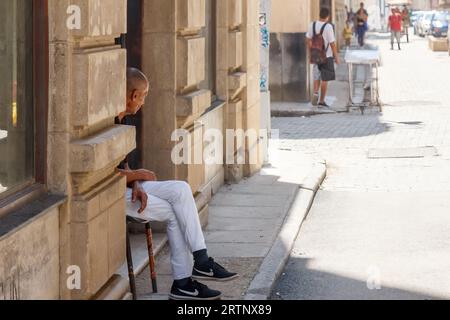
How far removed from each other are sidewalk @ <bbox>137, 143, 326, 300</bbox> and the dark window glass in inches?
63.7

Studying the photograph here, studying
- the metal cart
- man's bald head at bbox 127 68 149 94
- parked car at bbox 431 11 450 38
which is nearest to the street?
the metal cart

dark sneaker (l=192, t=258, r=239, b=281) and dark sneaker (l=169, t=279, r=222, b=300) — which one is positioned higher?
dark sneaker (l=192, t=258, r=239, b=281)

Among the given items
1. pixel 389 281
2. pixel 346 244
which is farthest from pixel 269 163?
pixel 389 281

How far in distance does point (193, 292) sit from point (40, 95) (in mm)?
1680

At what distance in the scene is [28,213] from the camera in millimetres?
5727

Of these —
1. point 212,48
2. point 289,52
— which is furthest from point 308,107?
point 212,48

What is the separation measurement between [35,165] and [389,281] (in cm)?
291

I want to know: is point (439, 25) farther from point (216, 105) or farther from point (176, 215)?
point (176, 215)

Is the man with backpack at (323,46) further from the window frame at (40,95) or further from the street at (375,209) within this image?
the window frame at (40,95)

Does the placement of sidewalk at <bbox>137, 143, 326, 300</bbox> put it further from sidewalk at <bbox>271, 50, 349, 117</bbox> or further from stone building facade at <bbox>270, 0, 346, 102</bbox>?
stone building facade at <bbox>270, 0, 346, 102</bbox>

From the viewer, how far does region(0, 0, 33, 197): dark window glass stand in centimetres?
581

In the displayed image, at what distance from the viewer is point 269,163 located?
14359mm
